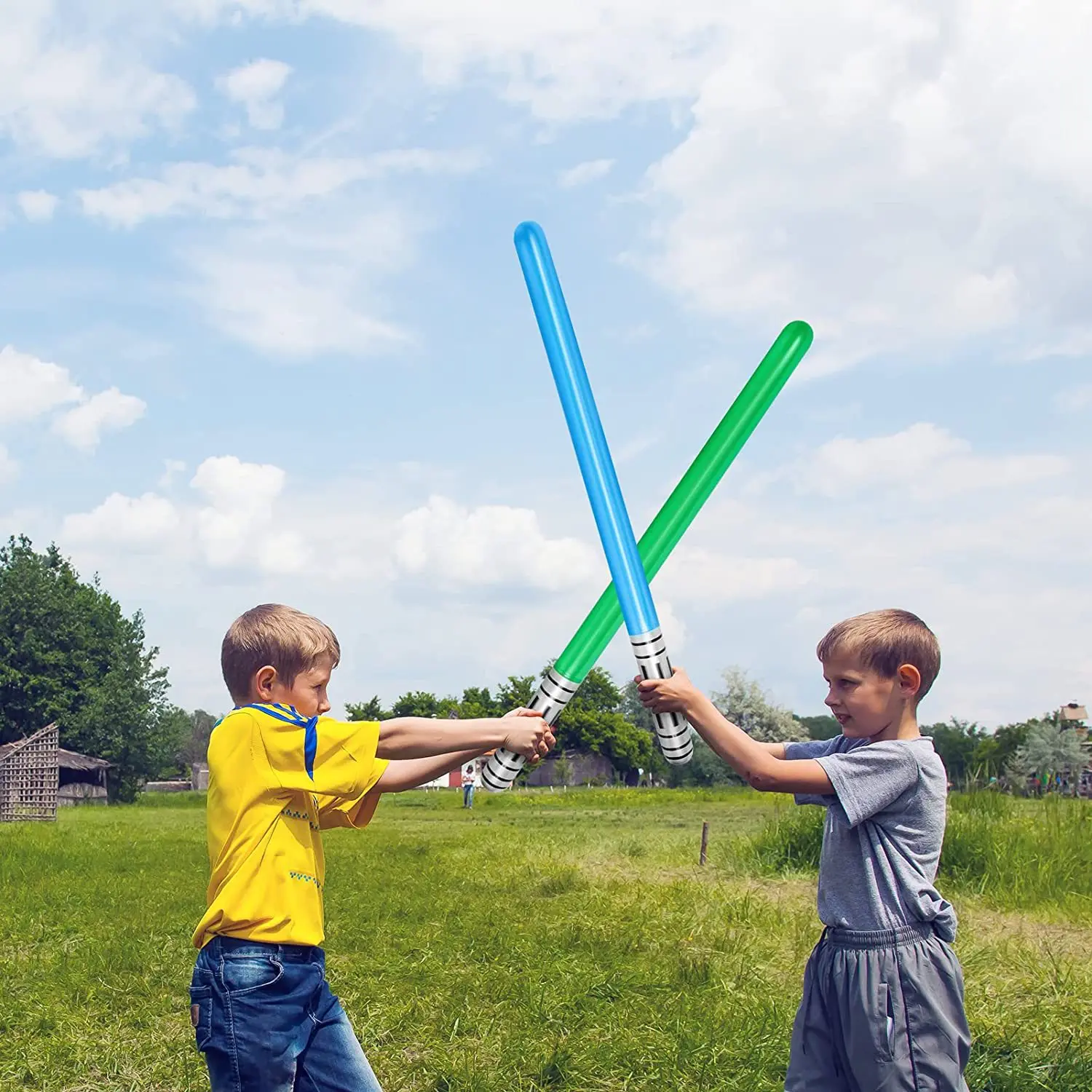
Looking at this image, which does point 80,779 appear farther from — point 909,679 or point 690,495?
point 909,679

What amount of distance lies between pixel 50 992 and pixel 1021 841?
774 centimetres

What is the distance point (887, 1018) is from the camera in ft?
9.40

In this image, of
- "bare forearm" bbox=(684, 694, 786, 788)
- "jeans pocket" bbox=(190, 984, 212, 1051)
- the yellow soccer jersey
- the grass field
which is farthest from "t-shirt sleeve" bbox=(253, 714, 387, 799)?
the grass field

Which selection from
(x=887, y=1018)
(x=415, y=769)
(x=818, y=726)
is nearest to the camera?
(x=887, y=1018)

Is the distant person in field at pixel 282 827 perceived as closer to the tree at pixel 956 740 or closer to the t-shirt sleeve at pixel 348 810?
the t-shirt sleeve at pixel 348 810

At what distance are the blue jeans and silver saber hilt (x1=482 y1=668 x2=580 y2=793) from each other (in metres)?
0.65

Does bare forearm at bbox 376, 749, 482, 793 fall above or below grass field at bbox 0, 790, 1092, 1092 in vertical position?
above

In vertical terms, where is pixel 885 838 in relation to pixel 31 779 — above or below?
above

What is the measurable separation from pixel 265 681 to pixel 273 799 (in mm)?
302

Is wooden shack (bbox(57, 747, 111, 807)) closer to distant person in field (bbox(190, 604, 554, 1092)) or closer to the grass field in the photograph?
the grass field

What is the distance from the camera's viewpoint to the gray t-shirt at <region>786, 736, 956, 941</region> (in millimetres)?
2934

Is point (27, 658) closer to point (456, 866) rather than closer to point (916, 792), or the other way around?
point (456, 866)

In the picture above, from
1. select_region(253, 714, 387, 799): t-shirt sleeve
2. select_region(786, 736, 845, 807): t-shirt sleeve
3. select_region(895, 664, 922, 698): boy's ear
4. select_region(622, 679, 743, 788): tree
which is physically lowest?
select_region(622, 679, 743, 788): tree

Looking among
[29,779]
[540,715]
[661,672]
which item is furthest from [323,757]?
[29,779]
